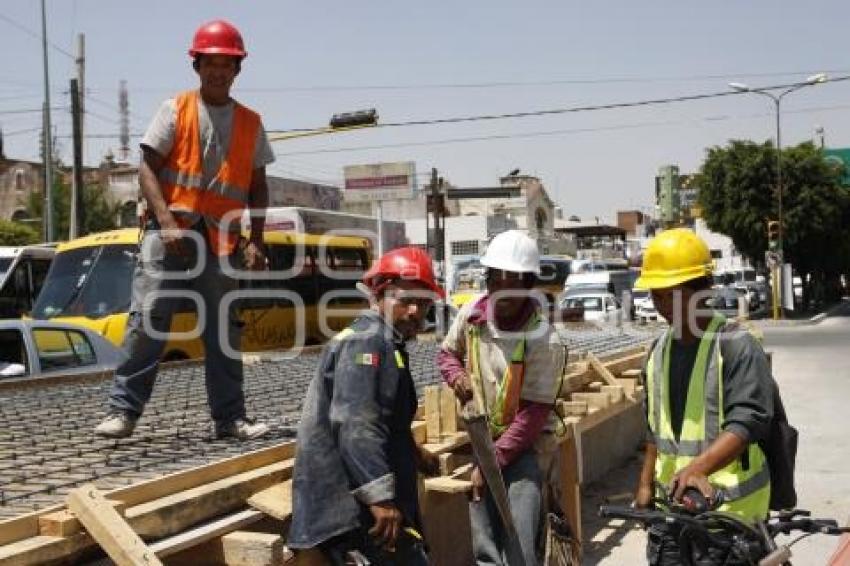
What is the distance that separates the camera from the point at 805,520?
311cm

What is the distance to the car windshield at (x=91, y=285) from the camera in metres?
15.6

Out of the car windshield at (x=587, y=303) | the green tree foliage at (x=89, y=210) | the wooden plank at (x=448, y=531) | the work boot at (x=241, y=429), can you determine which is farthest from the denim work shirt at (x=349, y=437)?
the green tree foliage at (x=89, y=210)

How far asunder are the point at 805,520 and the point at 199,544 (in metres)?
1.93

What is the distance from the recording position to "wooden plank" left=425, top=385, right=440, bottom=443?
5.59 metres

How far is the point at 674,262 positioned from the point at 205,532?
184 cm

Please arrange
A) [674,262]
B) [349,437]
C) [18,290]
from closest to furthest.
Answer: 1. [349,437]
2. [674,262]
3. [18,290]

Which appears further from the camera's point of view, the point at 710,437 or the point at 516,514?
the point at 516,514

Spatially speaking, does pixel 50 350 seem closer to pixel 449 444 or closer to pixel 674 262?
pixel 449 444

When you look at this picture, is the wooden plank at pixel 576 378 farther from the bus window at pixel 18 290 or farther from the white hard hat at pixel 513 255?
the bus window at pixel 18 290

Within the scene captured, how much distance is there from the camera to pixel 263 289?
17.1 metres

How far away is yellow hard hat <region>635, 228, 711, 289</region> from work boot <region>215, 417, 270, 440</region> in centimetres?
202

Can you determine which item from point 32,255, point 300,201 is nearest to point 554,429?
point 32,255

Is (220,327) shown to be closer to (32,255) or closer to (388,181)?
(32,255)

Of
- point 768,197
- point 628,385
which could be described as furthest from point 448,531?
point 768,197
